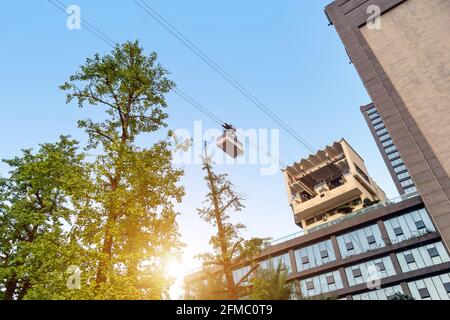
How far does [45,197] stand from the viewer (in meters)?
14.8

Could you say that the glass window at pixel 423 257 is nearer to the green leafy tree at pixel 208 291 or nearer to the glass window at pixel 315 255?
the glass window at pixel 315 255

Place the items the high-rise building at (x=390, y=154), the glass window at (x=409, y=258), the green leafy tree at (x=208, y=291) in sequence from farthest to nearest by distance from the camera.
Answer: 1. the high-rise building at (x=390, y=154)
2. the glass window at (x=409, y=258)
3. the green leafy tree at (x=208, y=291)

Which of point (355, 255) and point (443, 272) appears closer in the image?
point (443, 272)

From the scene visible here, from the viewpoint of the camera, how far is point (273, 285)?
3332 millimetres

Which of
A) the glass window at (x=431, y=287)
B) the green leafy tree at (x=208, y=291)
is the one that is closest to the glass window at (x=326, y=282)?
the glass window at (x=431, y=287)

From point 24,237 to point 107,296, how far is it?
9047mm

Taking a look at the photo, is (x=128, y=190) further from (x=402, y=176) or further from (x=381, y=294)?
(x=402, y=176)

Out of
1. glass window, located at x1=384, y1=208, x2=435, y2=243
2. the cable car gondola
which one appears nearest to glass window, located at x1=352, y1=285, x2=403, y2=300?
glass window, located at x1=384, y1=208, x2=435, y2=243

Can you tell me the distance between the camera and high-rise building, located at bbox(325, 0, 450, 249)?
1118cm

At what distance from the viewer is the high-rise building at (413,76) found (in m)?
11.2

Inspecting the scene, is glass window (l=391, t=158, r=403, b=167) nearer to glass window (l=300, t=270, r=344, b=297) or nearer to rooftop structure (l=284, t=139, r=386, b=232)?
rooftop structure (l=284, t=139, r=386, b=232)

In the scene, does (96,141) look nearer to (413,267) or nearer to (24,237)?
(24,237)

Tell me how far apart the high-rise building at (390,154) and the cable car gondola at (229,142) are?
92.0 metres
